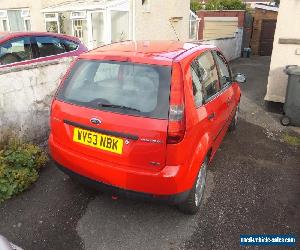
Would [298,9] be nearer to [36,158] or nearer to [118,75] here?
[118,75]

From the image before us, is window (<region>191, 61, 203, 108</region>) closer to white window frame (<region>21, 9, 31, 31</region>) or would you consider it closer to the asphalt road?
the asphalt road

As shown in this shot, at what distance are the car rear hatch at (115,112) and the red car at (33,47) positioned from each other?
318cm

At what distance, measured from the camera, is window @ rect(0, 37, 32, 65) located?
6.00 meters

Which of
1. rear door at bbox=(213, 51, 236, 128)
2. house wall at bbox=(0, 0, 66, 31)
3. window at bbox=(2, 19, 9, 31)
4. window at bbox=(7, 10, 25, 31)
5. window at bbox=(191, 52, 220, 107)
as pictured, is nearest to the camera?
window at bbox=(191, 52, 220, 107)

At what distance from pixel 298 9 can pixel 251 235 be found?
5.55 meters

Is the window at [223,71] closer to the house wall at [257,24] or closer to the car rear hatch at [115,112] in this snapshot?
the car rear hatch at [115,112]

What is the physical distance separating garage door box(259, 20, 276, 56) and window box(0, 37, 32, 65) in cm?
1778

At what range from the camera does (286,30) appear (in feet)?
23.4

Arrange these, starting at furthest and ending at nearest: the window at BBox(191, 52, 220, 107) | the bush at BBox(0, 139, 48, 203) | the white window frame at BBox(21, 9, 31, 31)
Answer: the white window frame at BBox(21, 9, 31, 31) < the bush at BBox(0, 139, 48, 203) < the window at BBox(191, 52, 220, 107)

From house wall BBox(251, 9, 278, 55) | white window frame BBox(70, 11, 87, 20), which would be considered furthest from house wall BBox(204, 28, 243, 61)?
white window frame BBox(70, 11, 87, 20)

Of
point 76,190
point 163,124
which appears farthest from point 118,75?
point 76,190

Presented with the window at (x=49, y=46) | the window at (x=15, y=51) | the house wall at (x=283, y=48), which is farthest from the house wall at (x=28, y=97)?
the house wall at (x=283, y=48)

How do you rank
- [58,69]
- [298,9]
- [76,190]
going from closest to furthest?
[76,190] < [58,69] < [298,9]

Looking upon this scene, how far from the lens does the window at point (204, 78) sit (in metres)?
3.39
